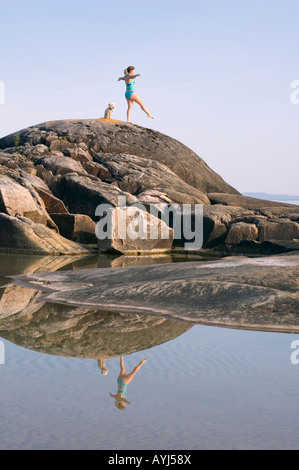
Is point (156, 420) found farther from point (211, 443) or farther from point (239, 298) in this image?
point (239, 298)

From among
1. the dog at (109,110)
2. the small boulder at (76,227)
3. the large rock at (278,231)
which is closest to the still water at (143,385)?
the small boulder at (76,227)

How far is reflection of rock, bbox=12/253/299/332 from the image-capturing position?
9.86 m

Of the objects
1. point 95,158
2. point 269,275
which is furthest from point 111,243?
point 269,275

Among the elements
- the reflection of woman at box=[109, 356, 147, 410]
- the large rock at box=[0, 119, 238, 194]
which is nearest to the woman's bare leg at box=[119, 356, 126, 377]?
the reflection of woman at box=[109, 356, 147, 410]

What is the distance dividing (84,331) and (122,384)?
2766 millimetres

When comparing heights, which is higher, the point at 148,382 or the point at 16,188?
the point at 16,188

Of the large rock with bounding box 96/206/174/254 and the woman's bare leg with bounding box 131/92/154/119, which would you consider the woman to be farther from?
the large rock with bounding box 96/206/174/254

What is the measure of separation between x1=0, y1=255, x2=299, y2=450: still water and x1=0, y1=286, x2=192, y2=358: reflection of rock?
1 centimetres

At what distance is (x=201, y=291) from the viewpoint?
35.9 feet

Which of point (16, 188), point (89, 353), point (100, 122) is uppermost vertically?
point (100, 122)

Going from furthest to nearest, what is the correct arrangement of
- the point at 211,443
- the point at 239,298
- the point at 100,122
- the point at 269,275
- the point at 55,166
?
the point at 100,122, the point at 55,166, the point at 269,275, the point at 239,298, the point at 211,443

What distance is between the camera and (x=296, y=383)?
672 cm

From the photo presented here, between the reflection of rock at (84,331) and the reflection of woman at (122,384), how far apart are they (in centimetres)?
Result: 68

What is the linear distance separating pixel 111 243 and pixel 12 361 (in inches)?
565
